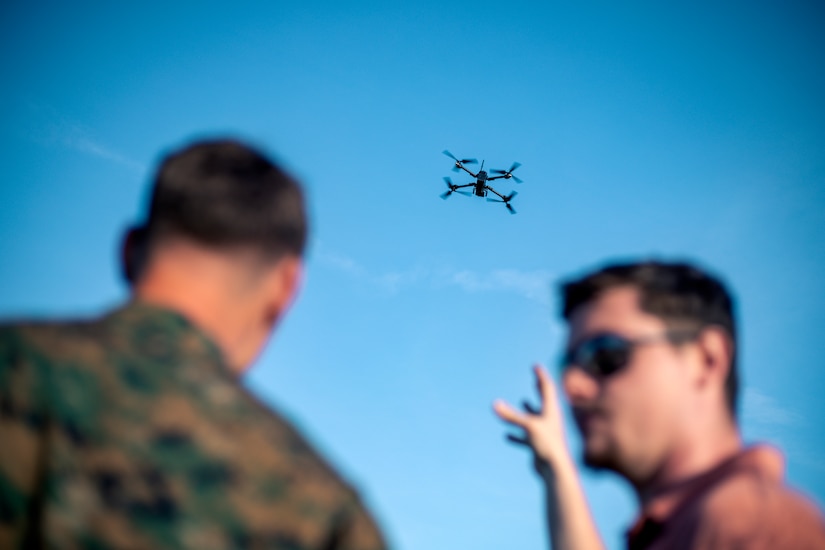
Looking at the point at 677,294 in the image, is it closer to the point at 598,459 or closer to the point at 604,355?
the point at 604,355

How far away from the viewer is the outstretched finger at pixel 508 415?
333cm

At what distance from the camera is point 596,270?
3.49 metres

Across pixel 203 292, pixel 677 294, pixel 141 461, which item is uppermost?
pixel 677 294

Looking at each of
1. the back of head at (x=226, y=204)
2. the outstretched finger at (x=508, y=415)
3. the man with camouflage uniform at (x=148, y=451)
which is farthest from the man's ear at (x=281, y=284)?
the outstretched finger at (x=508, y=415)

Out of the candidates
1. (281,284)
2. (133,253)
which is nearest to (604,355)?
(281,284)

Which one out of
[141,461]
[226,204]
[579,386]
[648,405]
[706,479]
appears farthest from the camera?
[579,386]

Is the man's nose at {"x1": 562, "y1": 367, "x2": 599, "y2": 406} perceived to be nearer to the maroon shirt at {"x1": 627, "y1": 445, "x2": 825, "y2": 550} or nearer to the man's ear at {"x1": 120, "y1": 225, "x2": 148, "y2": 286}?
the maroon shirt at {"x1": 627, "y1": 445, "x2": 825, "y2": 550}

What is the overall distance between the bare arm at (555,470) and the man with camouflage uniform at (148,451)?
5.84 ft

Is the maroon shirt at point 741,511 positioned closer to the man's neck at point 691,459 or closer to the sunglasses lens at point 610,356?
the man's neck at point 691,459

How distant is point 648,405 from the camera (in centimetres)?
289

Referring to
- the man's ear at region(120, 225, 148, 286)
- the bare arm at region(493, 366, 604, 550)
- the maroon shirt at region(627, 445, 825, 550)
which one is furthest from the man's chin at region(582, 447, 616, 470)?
the man's ear at region(120, 225, 148, 286)

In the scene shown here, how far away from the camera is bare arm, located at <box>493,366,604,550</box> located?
309 centimetres

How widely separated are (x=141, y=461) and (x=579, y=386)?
2.30 metres

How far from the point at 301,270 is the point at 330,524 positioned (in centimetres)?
112
